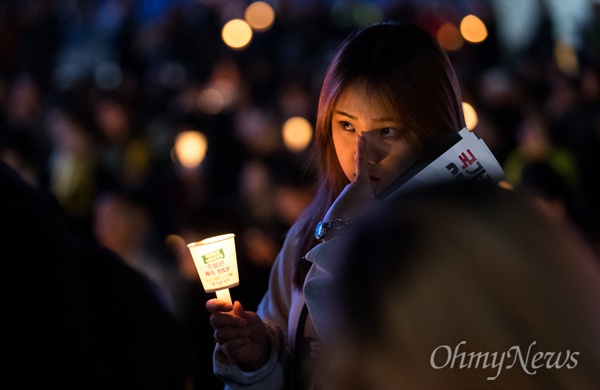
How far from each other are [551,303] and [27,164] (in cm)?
708

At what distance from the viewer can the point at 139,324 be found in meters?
2.75

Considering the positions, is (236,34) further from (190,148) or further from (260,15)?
(190,148)

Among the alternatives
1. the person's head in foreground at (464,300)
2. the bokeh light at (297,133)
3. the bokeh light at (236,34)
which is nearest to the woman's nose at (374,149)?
the person's head in foreground at (464,300)

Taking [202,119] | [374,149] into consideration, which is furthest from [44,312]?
[202,119]

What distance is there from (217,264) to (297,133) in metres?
7.38

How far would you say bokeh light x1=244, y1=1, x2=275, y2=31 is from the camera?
50.8 ft

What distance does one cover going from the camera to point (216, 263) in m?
2.64

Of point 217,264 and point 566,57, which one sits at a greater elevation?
point 217,264

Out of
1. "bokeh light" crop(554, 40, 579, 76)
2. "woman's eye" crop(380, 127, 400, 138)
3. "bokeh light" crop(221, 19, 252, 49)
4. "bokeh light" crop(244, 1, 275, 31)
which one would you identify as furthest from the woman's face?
"bokeh light" crop(244, 1, 275, 31)

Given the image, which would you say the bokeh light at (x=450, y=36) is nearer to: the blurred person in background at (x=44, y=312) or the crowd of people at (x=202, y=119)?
the crowd of people at (x=202, y=119)

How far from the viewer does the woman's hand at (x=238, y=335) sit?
8.21ft

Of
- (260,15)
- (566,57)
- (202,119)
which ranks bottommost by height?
(566,57)

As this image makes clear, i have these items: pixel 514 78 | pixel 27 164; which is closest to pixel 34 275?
pixel 27 164

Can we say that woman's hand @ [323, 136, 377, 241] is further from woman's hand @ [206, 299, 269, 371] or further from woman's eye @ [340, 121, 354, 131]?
woman's hand @ [206, 299, 269, 371]
